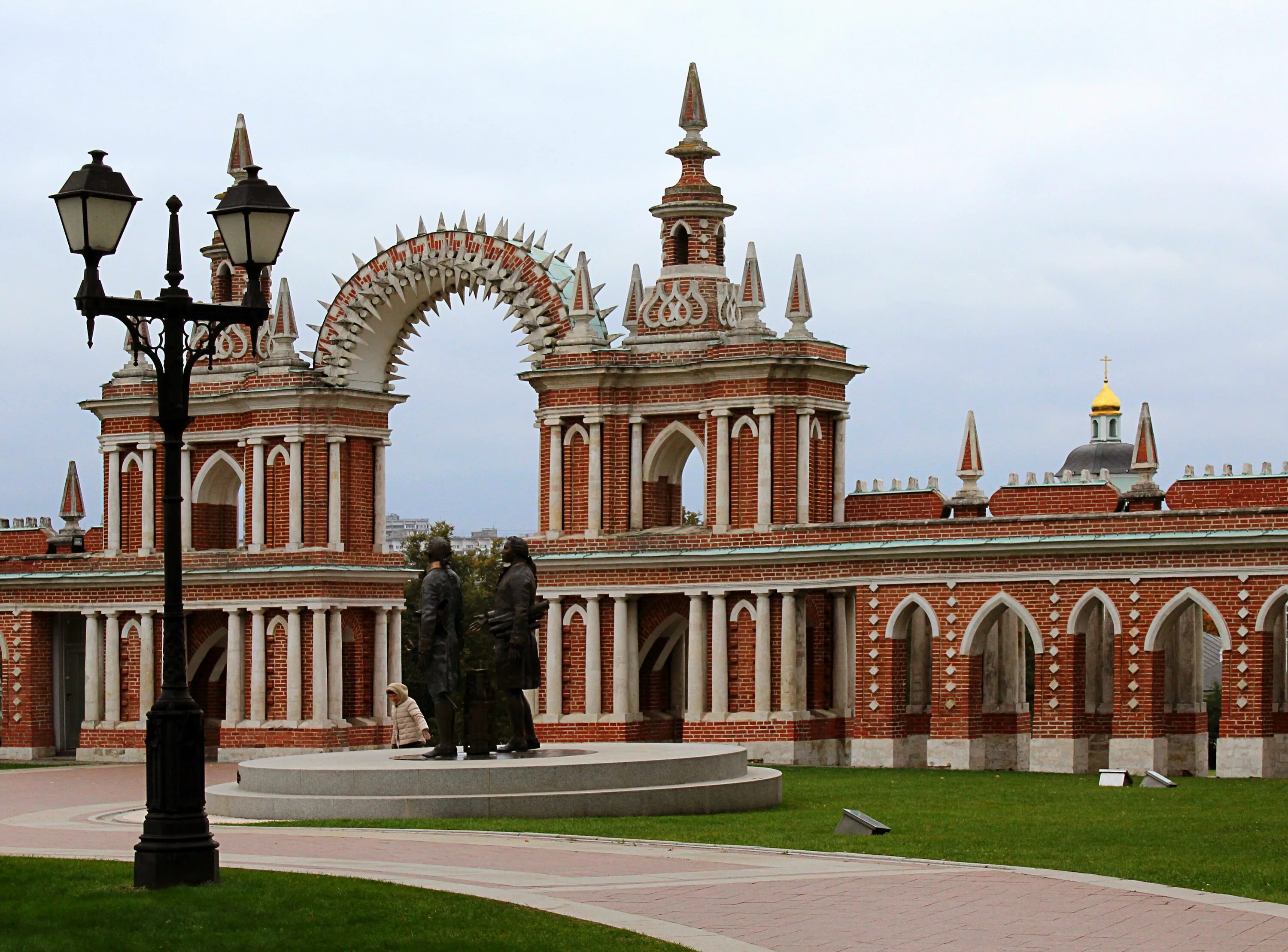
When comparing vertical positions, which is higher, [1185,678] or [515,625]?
[515,625]

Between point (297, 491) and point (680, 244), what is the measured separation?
8.84 metres

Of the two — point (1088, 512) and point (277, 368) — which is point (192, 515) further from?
point (1088, 512)

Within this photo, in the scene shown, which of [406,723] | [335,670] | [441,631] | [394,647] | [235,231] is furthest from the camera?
[394,647]

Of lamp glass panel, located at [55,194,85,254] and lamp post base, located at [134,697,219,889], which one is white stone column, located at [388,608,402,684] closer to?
lamp post base, located at [134,697,219,889]

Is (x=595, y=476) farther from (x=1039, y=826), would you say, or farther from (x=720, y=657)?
(x=1039, y=826)

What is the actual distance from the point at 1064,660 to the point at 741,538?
6109mm

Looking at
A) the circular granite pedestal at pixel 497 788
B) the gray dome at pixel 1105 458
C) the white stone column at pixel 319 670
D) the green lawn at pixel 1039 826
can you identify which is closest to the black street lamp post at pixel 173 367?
the green lawn at pixel 1039 826

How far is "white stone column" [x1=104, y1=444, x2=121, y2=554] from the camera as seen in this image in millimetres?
43438

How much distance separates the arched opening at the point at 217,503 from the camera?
141 feet

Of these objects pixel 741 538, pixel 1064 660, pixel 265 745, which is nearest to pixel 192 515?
pixel 265 745

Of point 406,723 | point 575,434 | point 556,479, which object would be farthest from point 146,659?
point 406,723

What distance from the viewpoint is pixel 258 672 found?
41.2 metres

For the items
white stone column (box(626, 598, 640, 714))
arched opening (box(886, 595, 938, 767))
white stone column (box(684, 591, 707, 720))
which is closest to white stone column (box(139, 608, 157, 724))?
white stone column (box(626, 598, 640, 714))

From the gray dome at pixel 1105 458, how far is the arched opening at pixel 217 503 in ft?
144
